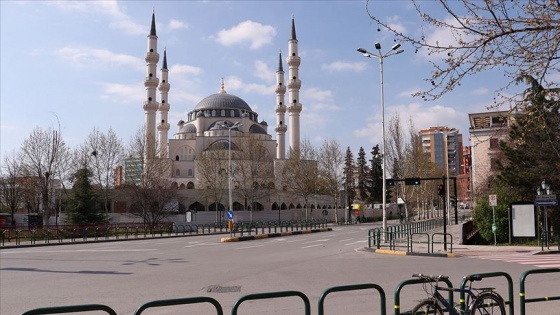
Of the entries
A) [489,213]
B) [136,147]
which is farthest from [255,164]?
[489,213]

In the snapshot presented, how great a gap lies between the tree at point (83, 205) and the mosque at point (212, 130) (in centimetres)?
1424

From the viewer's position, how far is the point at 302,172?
70.2 meters

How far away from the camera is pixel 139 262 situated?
20.2m

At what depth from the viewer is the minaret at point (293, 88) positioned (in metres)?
86.6

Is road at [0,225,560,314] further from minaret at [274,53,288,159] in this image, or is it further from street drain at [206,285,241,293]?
minaret at [274,53,288,159]

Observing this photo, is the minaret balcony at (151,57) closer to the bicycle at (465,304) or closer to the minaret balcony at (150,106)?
the minaret balcony at (150,106)

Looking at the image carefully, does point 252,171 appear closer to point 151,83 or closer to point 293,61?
point 293,61

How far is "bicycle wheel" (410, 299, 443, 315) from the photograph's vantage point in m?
6.56

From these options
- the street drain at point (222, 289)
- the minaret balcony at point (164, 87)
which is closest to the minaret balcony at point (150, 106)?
the minaret balcony at point (164, 87)

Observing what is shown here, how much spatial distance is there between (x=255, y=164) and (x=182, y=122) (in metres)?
52.0

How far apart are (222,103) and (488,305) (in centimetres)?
10463

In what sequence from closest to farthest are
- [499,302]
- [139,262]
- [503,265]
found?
[499,302], [503,265], [139,262]

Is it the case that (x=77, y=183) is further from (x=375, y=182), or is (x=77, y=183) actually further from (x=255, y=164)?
(x=375, y=182)

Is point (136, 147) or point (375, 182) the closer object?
point (136, 147)
